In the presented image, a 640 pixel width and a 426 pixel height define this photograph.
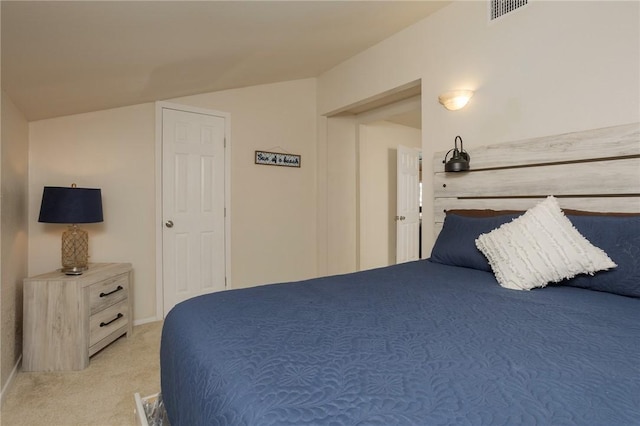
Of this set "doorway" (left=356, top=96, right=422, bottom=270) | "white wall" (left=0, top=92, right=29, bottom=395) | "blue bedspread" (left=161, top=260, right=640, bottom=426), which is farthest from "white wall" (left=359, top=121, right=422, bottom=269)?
"white wall" (left=0, top=92, right=29, bottom=395)

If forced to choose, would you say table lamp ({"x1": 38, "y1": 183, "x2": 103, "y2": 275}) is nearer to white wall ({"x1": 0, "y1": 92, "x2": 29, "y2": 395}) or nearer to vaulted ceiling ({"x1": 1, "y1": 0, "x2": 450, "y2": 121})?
white wall ({"x1": 0, "y1": 92, "x2": 29, "y2": 395})

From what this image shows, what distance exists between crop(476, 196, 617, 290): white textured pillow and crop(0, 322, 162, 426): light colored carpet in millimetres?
2052

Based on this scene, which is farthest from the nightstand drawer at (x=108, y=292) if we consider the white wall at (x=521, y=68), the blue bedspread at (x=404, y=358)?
the white wall at (x=521, y=68)

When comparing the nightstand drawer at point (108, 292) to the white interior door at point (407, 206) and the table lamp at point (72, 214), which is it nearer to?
the table lamp at point (72, 214)

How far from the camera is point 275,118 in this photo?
387cm

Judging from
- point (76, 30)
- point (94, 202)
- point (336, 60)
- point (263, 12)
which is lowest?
point (94, 202)

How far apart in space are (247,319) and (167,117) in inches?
110

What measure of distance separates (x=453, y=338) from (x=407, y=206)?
12.5 ft

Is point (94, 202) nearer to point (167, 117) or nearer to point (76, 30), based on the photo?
point (167, 117)

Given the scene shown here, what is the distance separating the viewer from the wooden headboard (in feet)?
5.57

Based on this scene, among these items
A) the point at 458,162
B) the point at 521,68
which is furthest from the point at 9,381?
the point at 521,68

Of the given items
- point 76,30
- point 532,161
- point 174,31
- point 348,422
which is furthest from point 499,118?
point 76,30

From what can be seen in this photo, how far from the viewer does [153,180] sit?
3145 mm

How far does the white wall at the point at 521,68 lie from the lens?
177 centimetres
